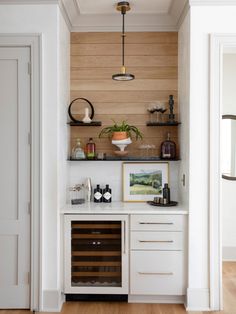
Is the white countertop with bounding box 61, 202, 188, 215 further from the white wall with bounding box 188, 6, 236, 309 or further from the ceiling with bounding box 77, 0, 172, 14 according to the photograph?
the ceiling with bounding box 77, 0, 172, 14

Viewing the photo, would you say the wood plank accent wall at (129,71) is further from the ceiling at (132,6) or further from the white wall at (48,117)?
the white wall at (48,117)

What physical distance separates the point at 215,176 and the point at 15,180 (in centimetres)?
172

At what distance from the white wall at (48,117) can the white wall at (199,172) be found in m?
1.16

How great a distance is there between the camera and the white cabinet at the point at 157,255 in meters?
3.60

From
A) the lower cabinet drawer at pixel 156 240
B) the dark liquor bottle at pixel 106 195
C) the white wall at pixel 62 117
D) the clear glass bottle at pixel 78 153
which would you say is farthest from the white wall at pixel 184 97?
the white wall at pixel 62 117

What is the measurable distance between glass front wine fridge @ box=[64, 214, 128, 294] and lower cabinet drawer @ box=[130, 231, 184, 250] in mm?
139

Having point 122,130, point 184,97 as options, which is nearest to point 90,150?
point 122,130

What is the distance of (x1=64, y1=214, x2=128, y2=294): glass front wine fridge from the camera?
11.9ft

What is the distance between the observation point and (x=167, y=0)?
12.2 feet

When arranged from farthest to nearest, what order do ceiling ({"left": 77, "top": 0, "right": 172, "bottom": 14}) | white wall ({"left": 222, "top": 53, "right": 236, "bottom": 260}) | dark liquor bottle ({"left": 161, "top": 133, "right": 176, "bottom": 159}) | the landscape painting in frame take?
white wall ({"left": 222, "top": 53, "right": 236, "bottom": 260}) → the landscape painting in frame → dark liquor bottle ({"left": 161, "top": 133, "right": 176, "bottom": 159}) → ceiling ({"left": 77, "top": 0, "right": 172, "bottom": 14})

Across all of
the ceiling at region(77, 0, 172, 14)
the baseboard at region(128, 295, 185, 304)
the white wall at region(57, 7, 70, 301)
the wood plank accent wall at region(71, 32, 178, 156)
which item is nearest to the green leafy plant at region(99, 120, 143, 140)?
the wood plank accent wall at region(71, 32, 178, 156)

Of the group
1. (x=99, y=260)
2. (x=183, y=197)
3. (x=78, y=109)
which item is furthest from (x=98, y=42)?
(x=99, y=260)

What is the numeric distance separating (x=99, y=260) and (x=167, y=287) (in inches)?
25.4

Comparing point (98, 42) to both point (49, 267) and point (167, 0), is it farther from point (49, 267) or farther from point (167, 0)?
point (49, 267)
